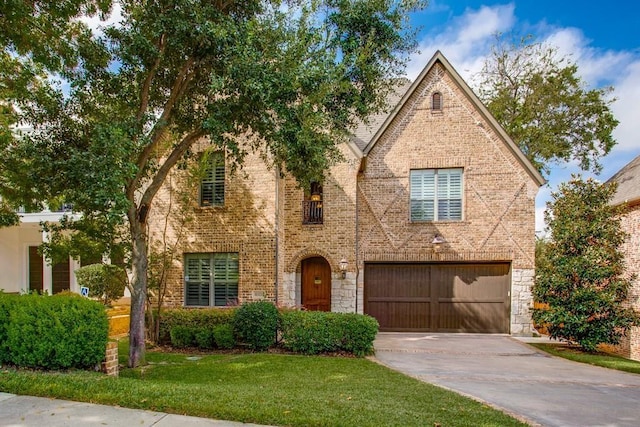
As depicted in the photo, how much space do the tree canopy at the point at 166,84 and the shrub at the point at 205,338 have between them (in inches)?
78.9

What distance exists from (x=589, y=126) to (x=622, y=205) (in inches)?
403

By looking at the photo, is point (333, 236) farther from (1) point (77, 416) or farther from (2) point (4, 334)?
(1) point (77, 416)

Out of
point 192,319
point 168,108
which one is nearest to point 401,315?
point 192,319

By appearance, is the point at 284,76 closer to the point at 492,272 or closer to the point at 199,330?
the point at 199,330

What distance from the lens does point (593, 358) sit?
31.6ft

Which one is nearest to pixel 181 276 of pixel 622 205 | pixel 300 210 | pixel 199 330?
pixel 199 330

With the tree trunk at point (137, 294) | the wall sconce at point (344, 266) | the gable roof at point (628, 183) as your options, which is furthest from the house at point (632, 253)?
the tree trunk at point (137, 294)

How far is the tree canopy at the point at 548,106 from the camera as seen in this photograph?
1855 cm

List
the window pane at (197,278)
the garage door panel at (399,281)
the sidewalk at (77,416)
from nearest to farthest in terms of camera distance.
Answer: the sidewalk at (77,416)
the window pane at (197,278)
the garage door panel at (399,281)

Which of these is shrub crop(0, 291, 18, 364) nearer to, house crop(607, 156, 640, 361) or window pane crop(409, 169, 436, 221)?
window pane crop(409, 169, 436, 221)

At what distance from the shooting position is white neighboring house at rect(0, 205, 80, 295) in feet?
57.9

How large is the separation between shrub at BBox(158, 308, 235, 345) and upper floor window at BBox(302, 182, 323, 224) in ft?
12.7

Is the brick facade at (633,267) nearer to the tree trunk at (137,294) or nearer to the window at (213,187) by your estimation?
the window at (213,187)

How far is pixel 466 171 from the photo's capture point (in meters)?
12.8
